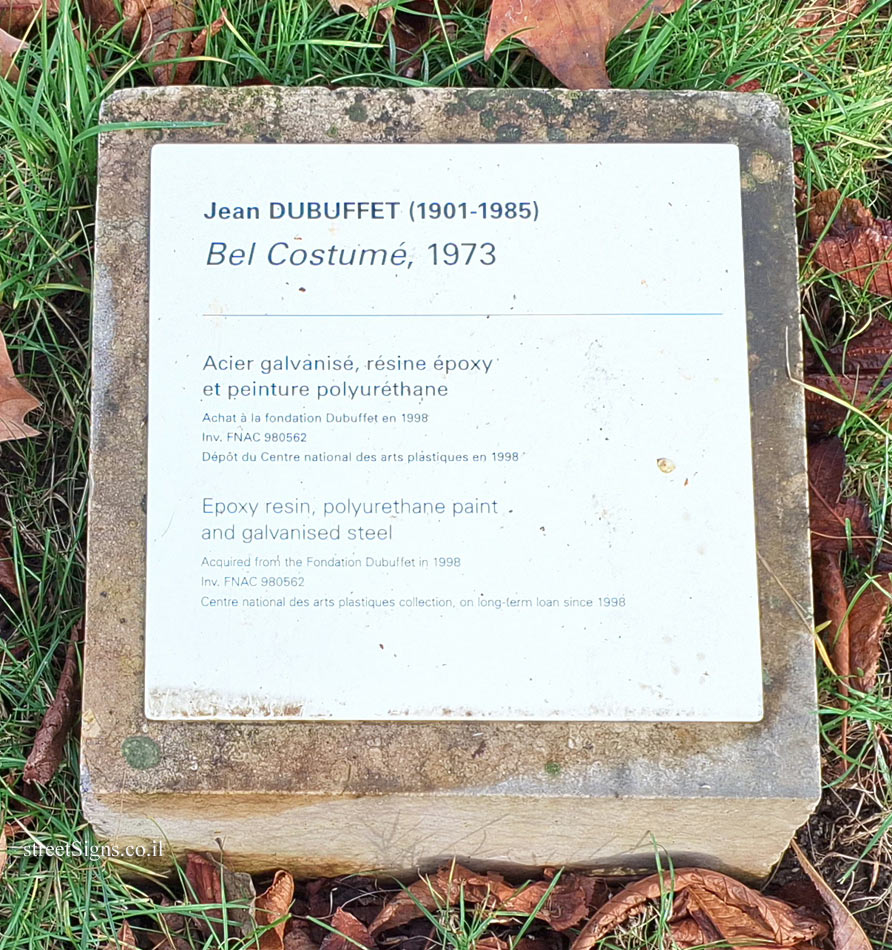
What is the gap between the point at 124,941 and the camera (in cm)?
161

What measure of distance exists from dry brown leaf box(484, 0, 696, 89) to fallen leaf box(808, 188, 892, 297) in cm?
49

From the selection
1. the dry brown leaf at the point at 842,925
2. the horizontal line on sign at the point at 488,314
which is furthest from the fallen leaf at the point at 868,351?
the dry brown leaf at the point at 842,925

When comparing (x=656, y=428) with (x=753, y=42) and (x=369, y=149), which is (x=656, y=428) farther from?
(x=753, y=42)

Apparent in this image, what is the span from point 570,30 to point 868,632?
1.20m

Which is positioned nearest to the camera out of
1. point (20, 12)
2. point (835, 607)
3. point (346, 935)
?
point (346, 935)

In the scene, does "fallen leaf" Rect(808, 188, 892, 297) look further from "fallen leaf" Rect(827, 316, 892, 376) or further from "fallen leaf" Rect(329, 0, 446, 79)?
"fallen leaf" Rect(329, 0, 446, 79)

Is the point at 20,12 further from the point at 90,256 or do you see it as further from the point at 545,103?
the point at 545,103

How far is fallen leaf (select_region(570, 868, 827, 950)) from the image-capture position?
62.7 inches

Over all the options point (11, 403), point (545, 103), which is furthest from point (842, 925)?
point (11, 403)

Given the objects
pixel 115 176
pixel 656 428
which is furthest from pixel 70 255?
pixel 656 428

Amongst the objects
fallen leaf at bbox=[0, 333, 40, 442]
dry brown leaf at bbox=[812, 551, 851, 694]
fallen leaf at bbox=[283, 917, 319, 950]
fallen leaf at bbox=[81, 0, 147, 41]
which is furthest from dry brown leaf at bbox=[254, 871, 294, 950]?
fallen leaf at bbox=[81, 0, 147, 41]

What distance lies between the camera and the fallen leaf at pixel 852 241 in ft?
5.88

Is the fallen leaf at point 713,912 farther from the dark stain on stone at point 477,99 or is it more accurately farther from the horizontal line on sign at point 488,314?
the dark stain on stone at point 477,99

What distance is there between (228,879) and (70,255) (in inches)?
44.6
